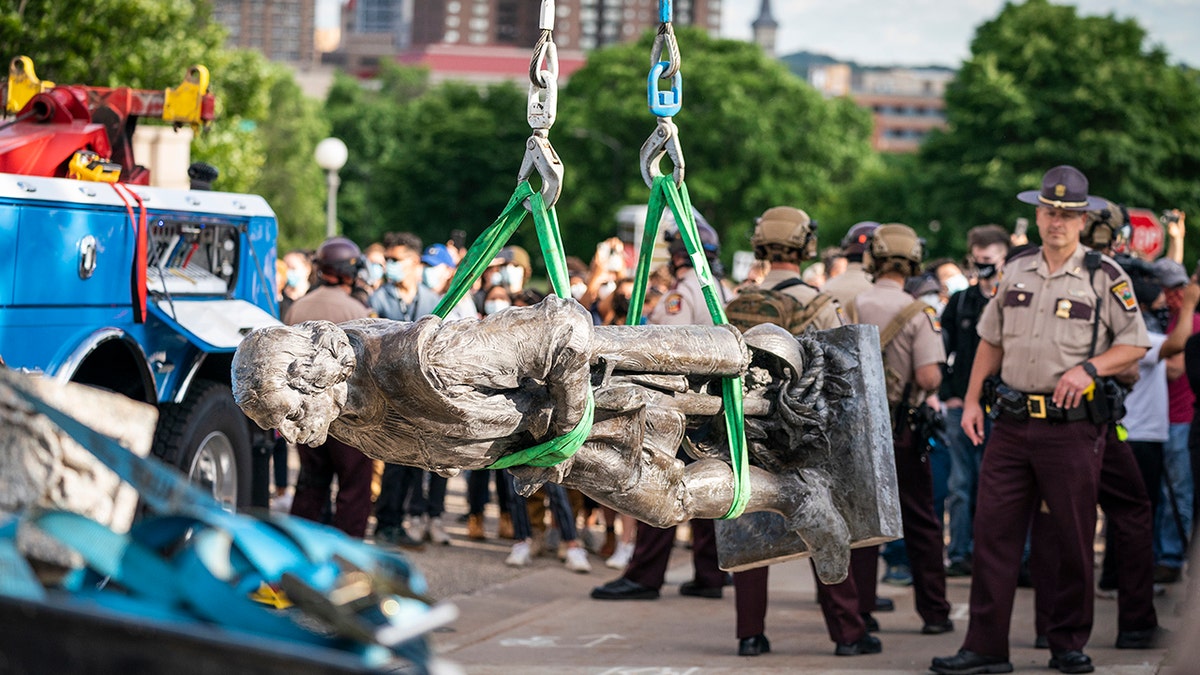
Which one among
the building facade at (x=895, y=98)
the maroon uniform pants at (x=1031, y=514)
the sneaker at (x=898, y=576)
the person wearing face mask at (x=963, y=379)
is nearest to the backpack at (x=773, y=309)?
the maroon uniform pants at (x=1031, y=514)

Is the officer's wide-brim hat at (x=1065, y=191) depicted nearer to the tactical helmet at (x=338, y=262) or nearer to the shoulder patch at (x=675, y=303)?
the shoulder patch at (x=675, y=303)

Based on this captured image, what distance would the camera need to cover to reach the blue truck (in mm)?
6418

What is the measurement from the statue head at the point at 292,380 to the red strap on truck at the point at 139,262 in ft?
11.1

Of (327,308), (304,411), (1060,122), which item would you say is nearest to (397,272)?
(327,308)

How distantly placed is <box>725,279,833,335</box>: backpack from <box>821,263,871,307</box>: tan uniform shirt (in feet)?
3.65

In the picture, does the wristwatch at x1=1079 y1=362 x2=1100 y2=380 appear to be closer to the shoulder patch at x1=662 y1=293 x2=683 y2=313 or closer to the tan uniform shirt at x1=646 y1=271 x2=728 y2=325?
the tan uniform shirt at x1=646 y1=271 x2=728 y2=325

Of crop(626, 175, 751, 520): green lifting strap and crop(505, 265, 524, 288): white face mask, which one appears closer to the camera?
crop(626, 175, 751, 520): green lifting strap

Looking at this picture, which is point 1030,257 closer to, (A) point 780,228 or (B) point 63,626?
(A) point 780,228

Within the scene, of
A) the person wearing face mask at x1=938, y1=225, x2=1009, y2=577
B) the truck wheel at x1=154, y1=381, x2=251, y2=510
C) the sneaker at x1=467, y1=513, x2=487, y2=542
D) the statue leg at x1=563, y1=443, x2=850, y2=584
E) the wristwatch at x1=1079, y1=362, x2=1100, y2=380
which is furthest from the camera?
the sneaker at x1=467, y1=513, x2=487, y2=542

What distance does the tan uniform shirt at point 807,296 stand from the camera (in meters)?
7.21

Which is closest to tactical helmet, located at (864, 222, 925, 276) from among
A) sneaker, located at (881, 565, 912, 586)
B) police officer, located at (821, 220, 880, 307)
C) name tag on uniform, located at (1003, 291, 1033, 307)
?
police officer, located at (821, 220, 880, 307)

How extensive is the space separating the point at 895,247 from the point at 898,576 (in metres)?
2.41

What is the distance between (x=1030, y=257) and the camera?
6719 mm

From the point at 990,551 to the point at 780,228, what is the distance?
1.88m
